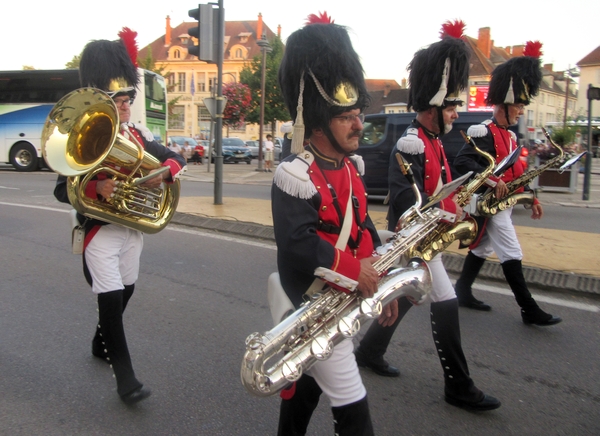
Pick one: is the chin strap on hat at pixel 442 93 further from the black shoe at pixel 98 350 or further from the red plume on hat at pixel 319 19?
the black shoe at pixel 98 350

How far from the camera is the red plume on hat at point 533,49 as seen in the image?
4.93m

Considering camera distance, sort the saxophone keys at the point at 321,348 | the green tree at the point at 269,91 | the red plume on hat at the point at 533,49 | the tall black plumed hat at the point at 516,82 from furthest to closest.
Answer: the green tree at the point at 269,91
the red plume on hat at the point at 533,49
the tall black plumed hat at the point at 516,82
the saxophone keys at the point at 321,348

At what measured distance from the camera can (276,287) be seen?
223cm

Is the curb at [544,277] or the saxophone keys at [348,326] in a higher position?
the saxophone keys at [348,326]

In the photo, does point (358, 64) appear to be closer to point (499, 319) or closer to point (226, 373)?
point (226, 373)

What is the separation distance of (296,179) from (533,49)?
3.86 m

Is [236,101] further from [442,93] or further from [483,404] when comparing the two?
[483,404]

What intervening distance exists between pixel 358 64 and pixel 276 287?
100 centimetres

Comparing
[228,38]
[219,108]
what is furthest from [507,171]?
[228,38]

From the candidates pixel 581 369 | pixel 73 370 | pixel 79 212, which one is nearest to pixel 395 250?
pixel 79 212

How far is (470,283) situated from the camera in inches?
184

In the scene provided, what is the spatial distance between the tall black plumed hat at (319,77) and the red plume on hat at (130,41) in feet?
6.18

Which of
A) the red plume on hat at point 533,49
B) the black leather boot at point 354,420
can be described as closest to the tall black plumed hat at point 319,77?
the black leather boot at point 354,420

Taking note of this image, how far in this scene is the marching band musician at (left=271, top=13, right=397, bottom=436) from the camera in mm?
2064
